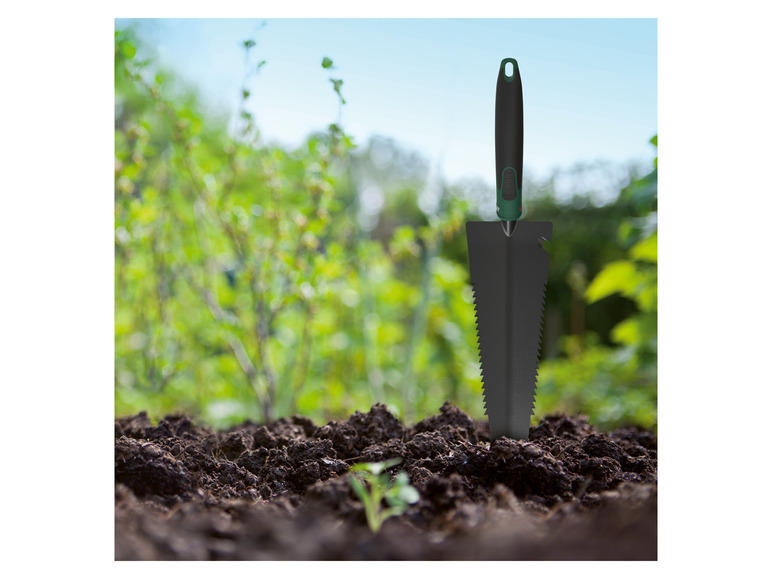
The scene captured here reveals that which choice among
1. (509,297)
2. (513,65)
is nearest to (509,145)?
(513,65)

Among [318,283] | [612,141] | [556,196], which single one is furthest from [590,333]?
[318,283]

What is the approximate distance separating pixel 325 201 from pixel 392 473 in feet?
3.27

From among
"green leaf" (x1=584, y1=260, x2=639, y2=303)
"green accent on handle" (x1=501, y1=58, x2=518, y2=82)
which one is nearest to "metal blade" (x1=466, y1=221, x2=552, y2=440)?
"green accent on handle" (x1=501, y1=58, x2=518, y2=82)

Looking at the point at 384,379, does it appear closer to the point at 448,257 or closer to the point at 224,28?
the point at 448,257

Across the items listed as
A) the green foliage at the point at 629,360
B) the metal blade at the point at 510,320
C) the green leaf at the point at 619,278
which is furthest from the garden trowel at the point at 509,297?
the green leaf at the point at 619,278

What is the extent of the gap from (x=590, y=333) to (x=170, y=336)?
3.90 metres

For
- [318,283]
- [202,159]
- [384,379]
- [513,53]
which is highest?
[513,53]

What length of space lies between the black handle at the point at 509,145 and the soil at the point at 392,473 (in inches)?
20.0

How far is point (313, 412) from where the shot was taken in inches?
109

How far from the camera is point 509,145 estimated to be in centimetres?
130

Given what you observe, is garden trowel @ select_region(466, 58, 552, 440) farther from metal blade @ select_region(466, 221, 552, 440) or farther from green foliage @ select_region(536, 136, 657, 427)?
green foliage @ select_region(536, 136, 657, 427)

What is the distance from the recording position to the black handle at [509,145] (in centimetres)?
131

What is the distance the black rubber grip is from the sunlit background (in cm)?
14

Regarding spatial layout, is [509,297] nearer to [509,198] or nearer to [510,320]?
[510,320]
